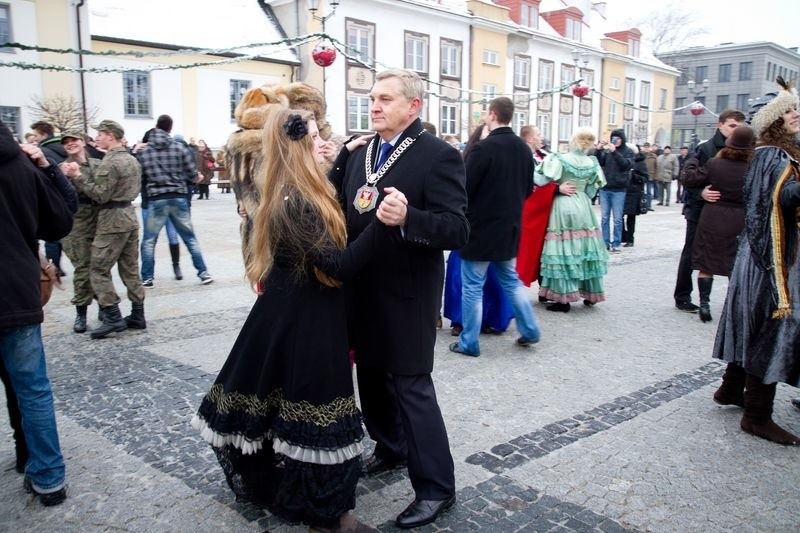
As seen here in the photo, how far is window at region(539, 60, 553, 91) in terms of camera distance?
4006 cm

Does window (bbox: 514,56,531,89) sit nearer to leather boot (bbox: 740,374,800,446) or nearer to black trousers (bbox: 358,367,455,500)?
leather boot (bbox: 740,374,800,446)

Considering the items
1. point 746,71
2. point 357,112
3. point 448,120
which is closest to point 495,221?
point 357,112

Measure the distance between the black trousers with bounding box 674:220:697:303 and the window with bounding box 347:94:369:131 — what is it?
25.2 m

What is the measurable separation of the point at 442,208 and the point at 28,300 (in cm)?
187

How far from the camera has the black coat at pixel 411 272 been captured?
9.42ft

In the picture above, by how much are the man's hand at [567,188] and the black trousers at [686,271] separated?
124 cm

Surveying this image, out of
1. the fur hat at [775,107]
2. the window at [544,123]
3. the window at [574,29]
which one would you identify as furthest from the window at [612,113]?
the fur hat at [775,107]

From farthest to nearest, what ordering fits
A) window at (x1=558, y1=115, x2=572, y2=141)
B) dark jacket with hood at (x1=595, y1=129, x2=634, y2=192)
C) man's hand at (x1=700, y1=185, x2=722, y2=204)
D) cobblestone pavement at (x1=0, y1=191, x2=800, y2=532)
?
window at (x1=558, y1=115, x2=572, y2=141)
dark jacket with hood at (x1=595, y1=129, x2=634, y2=192)
man's hand at (x1=700, y1=185, x2=722, y2=204)
cobblestone pavement at (x1=0, y1=191, x2=800, y2=532)

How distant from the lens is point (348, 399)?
2.79 m

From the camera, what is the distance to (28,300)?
9.86 ft

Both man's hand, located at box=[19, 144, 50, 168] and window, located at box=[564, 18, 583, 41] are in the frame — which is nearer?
man's hand, located at box=[19, 144, 50, 168]

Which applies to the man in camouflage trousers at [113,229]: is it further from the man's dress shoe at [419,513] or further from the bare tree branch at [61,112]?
the bare tree branch at [61,112]

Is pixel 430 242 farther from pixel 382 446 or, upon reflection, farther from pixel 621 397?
pixel 621 397

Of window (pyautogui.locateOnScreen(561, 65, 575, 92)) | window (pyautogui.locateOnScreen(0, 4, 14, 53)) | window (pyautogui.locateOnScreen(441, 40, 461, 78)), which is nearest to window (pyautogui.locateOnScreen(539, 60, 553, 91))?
window (pyautogui.locateOnScreen(561, 65, 575, 92))
